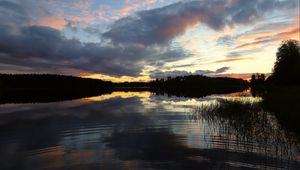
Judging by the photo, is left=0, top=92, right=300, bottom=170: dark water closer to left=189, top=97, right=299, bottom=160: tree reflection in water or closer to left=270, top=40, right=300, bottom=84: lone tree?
left=189, top=97, right=299, bottom=160: tree reflection in water

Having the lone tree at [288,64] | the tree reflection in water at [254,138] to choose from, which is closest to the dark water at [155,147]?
the tree reflection in water at [254,138]

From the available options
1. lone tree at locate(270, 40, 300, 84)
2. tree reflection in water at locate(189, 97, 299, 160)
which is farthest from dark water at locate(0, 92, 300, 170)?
lone tree at locate(270, 40, 300, 84)

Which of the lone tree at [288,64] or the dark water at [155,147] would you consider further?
the lone tree at [288,64]

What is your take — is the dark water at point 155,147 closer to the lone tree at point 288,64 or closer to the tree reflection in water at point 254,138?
the tree reflection in water at point 254,138

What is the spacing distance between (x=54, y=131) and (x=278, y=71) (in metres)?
74.7

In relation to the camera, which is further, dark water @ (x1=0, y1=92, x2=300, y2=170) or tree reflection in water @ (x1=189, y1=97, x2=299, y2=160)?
tree reflection in water @ (x1=189, y1=97, x2=299, y2=160)

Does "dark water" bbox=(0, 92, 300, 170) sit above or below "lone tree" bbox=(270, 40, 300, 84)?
below

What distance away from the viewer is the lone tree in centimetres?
7269

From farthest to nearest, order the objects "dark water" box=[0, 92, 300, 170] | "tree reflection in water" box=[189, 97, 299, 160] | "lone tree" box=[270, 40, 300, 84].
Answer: "lone tree" box=[270, 40, 300, 84] < "tree reflection in water" box=[189, 97, 299, 160] < "dark water" box=[0, 92, 300, 170]

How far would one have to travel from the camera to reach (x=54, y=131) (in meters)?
23.8

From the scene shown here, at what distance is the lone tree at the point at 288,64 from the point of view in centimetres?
7269

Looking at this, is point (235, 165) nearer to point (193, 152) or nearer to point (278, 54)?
point (193, 152)

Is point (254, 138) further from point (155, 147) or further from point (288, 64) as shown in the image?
point (288, 64)

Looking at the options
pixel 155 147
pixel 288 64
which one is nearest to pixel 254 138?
pixel 155 147
